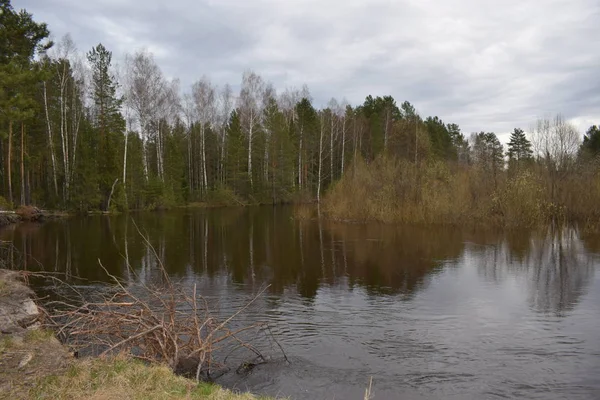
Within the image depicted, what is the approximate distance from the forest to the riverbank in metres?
12.6

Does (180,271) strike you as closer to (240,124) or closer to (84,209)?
(84,209)

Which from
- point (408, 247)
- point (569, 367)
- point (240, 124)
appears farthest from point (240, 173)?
point (569, 367)

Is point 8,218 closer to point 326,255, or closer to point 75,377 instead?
point 326,255

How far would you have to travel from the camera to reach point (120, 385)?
16.6 ft


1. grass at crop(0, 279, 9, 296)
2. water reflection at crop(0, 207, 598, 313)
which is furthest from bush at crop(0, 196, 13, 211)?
grass at crop(0, 279, 9, 296)

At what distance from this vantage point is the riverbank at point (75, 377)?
488 centimetres

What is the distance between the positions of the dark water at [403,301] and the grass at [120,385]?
52.5 inches

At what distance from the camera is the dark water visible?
6.80 meters

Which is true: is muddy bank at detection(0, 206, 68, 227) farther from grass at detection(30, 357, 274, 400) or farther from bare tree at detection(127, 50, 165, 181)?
grass at detection(30, 357, 274, 400)

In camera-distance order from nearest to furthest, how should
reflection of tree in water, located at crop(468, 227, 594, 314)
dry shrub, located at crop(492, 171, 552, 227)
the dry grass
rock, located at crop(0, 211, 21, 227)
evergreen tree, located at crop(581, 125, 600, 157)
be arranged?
reflection of tree in water, located at crop(468, 227, 594, 314), dry shrub, located at crop(492, 171, 552, 227), the dry grass, rock, located at crop(0, 211, 21, 227), evergreen tree, located at crop(581, 125, 600, 157)

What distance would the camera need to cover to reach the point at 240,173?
5228cm

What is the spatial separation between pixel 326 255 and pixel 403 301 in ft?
21.4

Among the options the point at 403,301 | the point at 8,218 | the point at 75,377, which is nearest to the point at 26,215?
the point at 8,218

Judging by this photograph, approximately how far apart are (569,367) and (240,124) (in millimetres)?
50789
